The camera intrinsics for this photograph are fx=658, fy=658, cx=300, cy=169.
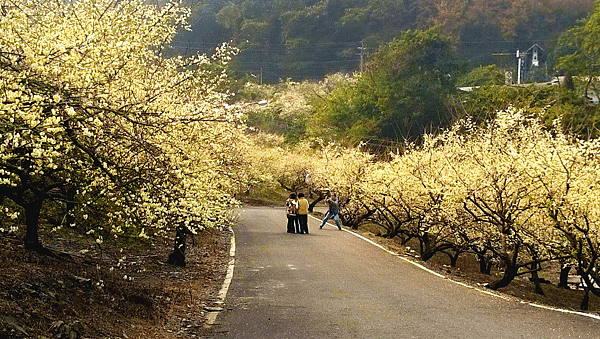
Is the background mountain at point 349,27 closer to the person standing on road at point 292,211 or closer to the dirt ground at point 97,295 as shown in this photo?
the person standing on road at point 292,211

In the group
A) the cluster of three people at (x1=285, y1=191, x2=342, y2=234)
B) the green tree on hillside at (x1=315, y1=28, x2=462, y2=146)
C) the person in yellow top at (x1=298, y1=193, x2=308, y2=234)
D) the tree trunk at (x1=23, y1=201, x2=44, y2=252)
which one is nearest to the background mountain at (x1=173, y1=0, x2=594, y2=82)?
the green tree on hillside at (x1=315, y1=28, x2=462, y2=146)

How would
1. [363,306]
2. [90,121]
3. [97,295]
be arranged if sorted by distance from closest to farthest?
[90,121]
[97,295]
[363,306]

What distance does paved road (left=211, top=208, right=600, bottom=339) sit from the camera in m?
9.89

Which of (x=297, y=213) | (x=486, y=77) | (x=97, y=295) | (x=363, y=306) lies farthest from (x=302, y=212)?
(x=486, y=77)

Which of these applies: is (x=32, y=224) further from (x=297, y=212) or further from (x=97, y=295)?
(x=297, y=212)

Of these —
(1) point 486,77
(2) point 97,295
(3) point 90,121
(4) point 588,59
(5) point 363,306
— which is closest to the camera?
(3) point 90,121

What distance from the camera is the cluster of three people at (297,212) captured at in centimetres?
2661

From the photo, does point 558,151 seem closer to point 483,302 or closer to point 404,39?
point 483,302

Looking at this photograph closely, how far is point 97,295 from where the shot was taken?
10867mm

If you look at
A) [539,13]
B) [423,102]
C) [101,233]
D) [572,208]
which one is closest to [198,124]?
[101,233]

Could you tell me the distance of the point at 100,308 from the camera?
10.2 metres

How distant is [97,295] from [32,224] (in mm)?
2131

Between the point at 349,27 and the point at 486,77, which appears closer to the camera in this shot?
the point at 486,77

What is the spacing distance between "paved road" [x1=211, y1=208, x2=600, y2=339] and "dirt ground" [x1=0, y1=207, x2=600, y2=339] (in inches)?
28.1
